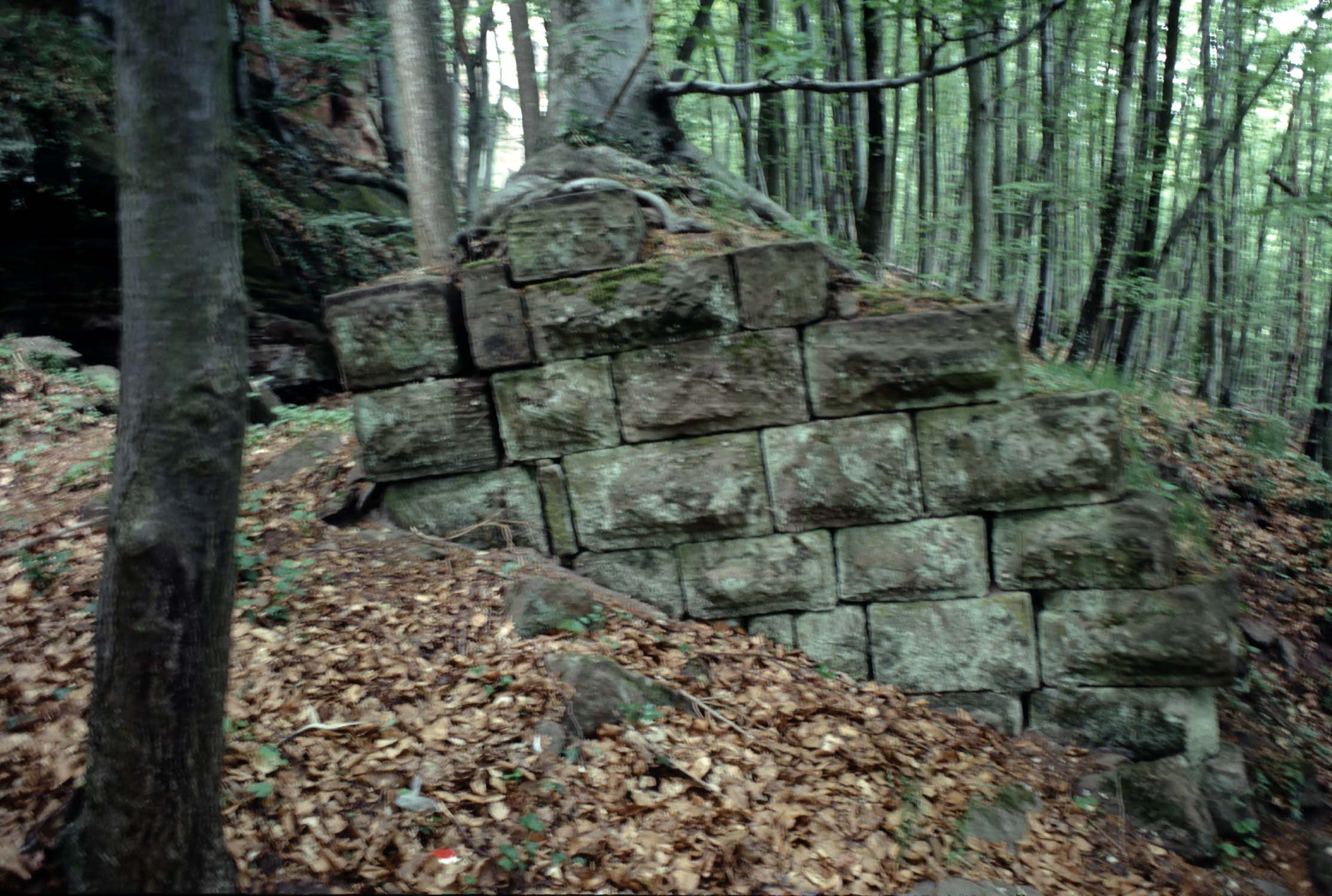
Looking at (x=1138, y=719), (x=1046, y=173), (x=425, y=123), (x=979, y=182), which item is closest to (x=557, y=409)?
(x=425, y=123)

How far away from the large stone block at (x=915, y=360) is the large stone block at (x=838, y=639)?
1068 millimetres

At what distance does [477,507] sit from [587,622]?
38.7 inches

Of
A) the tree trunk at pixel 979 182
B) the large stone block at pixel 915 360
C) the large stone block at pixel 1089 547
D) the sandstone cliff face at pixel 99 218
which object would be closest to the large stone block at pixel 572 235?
the large stone block at pixel 915 360

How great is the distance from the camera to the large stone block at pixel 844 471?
403 cm

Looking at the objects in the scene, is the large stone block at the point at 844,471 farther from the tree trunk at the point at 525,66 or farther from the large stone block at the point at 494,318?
the tree trunk at the point at 525,66

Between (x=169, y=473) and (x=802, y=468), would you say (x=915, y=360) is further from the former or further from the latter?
(x=169, y=473)

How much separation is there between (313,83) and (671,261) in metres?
9.09

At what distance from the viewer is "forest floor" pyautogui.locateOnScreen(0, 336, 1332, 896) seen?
264cm

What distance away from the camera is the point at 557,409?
423 centimetres

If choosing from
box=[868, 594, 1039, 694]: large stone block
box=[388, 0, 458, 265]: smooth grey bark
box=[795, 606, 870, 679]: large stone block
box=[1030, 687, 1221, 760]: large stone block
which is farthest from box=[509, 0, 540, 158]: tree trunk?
box=[1030, 687, 1221, 760]: large stone block

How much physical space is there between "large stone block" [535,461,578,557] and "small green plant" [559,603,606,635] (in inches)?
18.6

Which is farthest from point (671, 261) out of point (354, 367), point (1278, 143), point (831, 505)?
point (1278, 143)

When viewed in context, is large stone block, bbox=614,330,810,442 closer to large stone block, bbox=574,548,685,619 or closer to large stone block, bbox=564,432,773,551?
large stone block, bbox=564,432,773,551

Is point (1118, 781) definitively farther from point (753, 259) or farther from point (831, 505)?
point (753, 259)
